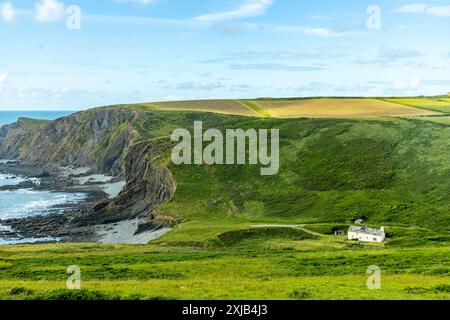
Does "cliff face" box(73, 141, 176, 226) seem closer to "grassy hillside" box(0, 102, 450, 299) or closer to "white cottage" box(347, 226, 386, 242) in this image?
"grassy hillside" box(0, 102, 450, 299)

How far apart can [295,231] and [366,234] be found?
482 inches

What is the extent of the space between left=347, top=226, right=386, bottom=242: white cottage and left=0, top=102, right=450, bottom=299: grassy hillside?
6.45ft

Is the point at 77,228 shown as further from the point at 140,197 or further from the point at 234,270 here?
the point at 234,270

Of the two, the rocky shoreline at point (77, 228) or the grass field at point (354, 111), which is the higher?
the grass field at point (354, 111)

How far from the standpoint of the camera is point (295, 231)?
83.9 metres

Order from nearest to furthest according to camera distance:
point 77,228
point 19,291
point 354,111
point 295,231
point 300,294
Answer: point 300,294 → point 19,291 → point 295,231 → point 77,228 → point 354,111

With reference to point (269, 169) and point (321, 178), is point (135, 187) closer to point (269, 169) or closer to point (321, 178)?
point (269, 169)

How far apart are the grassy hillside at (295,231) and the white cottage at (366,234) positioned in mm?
1965

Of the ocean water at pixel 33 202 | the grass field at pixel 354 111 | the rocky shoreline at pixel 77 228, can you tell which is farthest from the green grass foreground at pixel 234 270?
the grass field at pixel 354 111

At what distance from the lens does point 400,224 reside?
3406 inches

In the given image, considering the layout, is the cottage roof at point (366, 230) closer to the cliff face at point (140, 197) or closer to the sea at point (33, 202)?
the cliff face at point (140, 197)

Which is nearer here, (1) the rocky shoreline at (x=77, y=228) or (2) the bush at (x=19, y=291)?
(2) the bush at (x=19, y=291)

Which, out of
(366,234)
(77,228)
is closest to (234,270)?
(366,234)

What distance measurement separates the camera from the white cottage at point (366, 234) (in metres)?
75.1
